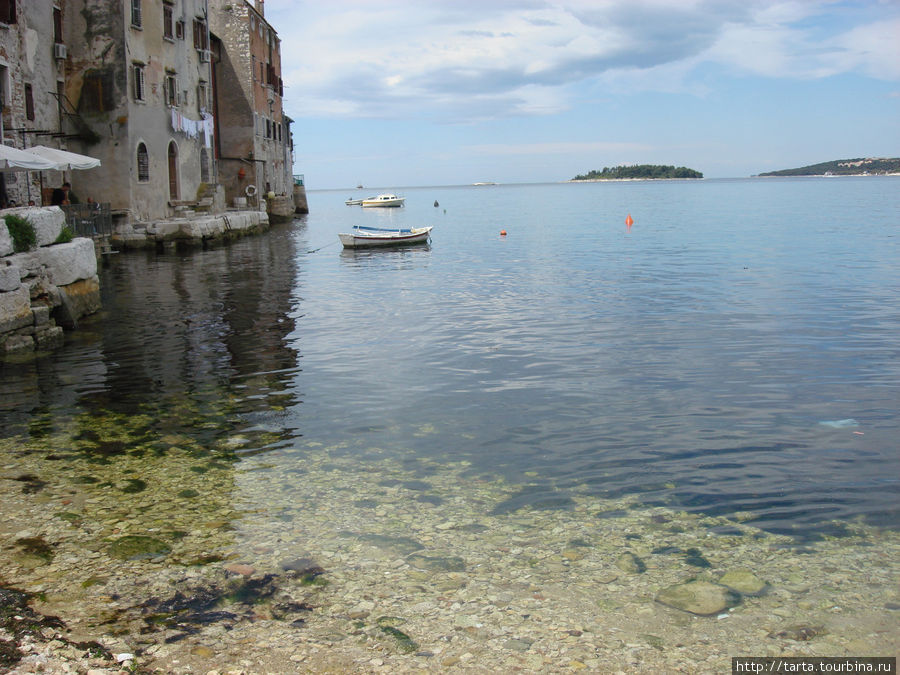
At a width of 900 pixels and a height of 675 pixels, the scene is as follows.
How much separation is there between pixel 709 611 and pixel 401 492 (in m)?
2.81

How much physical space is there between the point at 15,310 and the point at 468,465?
8.72 meters

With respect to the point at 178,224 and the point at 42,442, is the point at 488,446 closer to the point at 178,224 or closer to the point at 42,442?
the point at 42,442

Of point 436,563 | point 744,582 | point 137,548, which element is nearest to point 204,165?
point 137,548

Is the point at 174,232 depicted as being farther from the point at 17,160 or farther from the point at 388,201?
the point at 388,201

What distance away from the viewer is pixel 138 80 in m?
30.3

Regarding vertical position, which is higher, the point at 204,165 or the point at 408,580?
the point at 204,165

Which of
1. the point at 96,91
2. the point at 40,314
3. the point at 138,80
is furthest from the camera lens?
the point at 138,80

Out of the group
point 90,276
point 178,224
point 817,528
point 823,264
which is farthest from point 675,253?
point 817,528

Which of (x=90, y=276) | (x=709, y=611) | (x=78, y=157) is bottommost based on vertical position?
(x=709, y=611)

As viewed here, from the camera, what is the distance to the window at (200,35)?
37312 mm

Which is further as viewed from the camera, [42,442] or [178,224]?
[178,224]

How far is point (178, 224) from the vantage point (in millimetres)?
31609

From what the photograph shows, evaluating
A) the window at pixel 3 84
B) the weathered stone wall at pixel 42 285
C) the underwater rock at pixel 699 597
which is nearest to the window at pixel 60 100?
the window at pixel 3 84

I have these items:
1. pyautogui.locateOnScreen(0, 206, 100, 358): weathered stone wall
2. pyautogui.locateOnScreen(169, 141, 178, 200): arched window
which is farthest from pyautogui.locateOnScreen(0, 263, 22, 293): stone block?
pyautogui.locateOnScreen(169, 141, 178, 200): arched window
